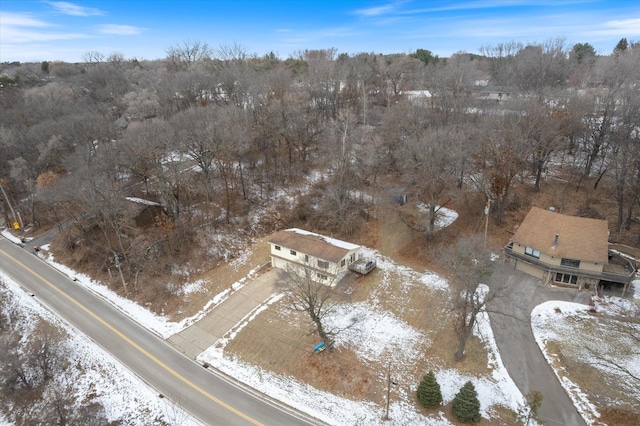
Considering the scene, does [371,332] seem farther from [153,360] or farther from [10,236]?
[10,236]

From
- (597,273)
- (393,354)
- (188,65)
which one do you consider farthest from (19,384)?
(188,65)

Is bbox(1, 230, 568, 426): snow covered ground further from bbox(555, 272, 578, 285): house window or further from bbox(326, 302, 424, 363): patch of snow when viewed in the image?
bbox(555, 272, 578, 285): house window

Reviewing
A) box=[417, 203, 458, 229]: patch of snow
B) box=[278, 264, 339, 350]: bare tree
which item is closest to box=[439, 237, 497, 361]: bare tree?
box=[278, 264, 339, 350]: bare tree

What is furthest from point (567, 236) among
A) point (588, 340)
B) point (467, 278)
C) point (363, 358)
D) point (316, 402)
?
point (316, 402)

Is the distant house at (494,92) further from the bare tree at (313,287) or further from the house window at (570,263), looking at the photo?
the bare tree at (313,287)

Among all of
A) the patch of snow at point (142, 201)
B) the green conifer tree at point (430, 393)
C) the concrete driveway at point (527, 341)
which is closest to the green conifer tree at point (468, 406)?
the green conifer tree at point (430, 393)

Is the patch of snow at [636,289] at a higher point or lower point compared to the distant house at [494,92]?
lower
